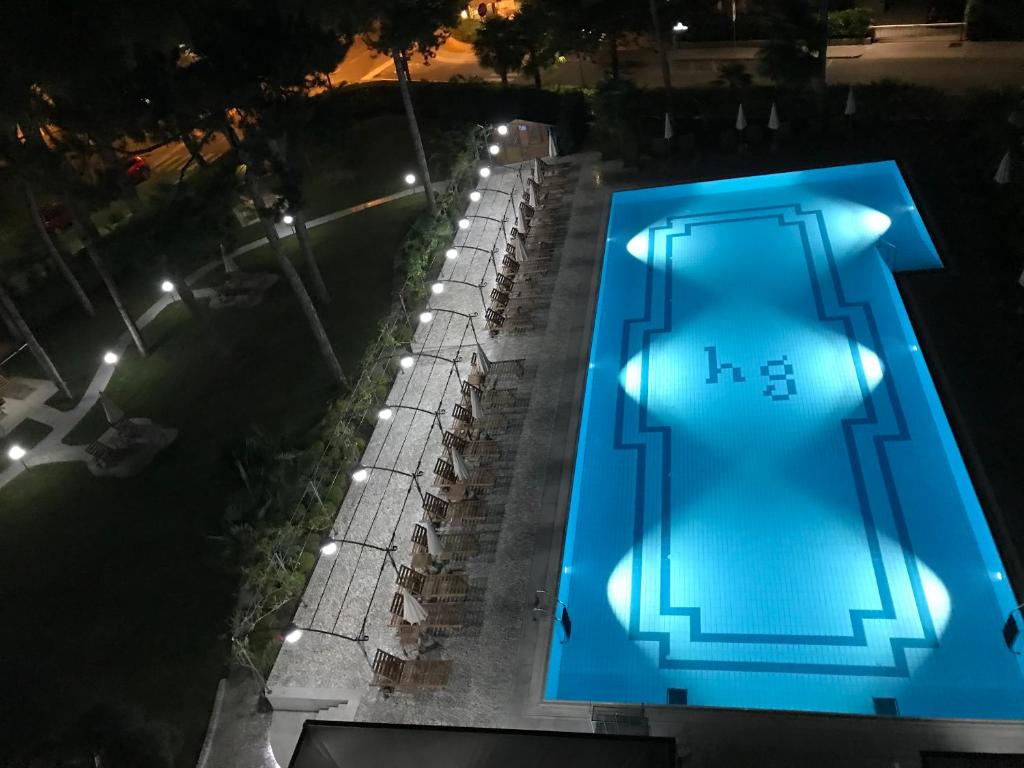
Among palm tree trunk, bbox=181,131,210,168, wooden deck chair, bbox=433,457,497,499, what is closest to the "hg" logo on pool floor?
wooden deck chair, bbox=433,457,497,499

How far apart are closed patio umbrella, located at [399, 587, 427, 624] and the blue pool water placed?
6.64ft

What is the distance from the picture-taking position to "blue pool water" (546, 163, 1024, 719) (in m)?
9.83

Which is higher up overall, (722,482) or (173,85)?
(173,85)

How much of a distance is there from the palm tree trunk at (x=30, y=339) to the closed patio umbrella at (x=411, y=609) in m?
12.2

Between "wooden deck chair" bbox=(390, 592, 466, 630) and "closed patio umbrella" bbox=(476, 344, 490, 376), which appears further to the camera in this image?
"closed patio umbrella" bbox=(476, 344, 490, 376)

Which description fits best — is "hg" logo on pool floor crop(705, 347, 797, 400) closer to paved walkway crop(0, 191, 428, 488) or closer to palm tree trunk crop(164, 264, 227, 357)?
palm tree trunk crop(164, 264, 227, 357)

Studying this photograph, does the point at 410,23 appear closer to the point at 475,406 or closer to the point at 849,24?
the point at 475,406

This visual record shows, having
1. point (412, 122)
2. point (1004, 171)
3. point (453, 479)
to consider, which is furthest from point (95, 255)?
point (1004, 171)

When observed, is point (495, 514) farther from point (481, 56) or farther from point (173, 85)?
point (481, 56)

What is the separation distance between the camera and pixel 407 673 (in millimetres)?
10195

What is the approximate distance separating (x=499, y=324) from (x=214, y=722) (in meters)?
9.56

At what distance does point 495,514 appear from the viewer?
480 inches

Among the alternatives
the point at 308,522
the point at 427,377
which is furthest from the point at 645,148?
the point at 308,522

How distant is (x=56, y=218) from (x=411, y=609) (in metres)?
22.6
